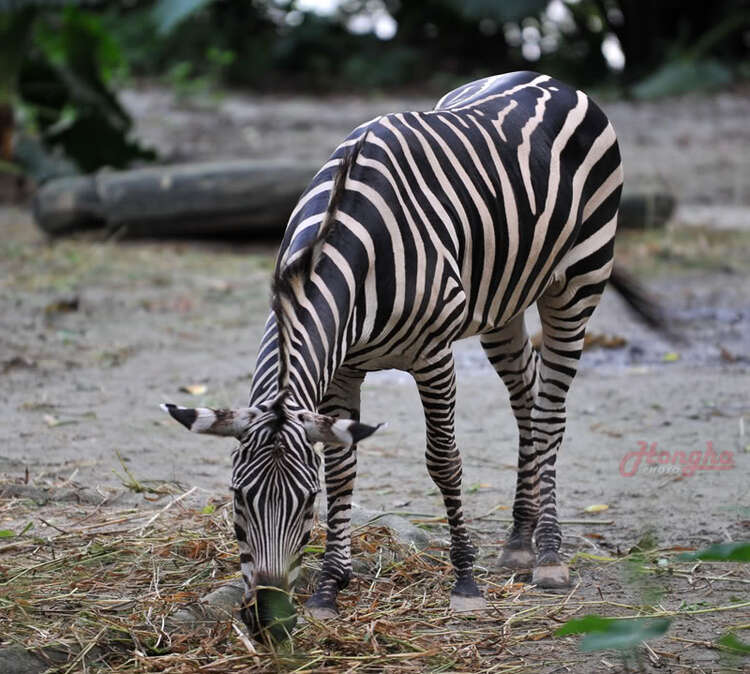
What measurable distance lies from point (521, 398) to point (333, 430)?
193cm

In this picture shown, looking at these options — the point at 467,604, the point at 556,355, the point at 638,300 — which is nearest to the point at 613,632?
→ the point at 467,604

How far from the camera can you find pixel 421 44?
19.7 meters

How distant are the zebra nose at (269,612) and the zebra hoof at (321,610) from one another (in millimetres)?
720

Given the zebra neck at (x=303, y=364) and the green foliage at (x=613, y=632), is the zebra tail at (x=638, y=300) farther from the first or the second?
the green foliage at (x=613, y=632)

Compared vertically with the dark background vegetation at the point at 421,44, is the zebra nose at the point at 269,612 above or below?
above

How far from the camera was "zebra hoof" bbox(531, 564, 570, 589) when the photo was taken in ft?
14.1

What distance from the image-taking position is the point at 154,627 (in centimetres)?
355

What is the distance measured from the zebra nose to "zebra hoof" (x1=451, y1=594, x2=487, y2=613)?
38.7 inches

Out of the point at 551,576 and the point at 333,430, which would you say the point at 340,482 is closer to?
the point at 551,576

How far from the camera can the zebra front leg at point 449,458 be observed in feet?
12.7

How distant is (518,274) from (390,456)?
1.88 meters

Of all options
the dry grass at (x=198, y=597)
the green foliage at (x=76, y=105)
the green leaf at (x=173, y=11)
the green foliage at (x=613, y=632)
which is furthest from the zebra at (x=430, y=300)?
the green leaf at (x=173, y=11)

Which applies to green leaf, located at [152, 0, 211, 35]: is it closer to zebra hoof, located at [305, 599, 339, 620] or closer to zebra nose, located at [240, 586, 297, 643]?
zebra hoof, located at [305, 599, 339, 620]

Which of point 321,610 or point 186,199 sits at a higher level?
point 321,610
